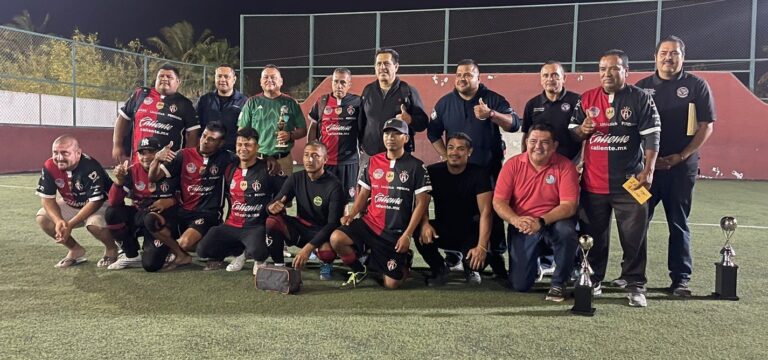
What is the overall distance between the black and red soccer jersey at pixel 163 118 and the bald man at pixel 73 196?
2.15 feet

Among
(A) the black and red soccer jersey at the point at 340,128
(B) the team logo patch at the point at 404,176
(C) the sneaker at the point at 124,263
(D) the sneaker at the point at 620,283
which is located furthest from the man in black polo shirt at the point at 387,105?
(C) the sneaker at the point at 124,263

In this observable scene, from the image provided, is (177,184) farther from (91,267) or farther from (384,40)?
(384,40)

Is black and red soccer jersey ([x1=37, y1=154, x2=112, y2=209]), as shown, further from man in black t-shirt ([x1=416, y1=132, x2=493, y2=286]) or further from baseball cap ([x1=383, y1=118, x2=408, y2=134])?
man in black t-shirt ([x1=416, y1=132, x2=493, y2=286])

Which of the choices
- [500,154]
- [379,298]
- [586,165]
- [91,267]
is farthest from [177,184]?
[586,165]

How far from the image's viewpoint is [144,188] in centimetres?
516

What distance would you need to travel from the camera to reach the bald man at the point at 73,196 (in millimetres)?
4875

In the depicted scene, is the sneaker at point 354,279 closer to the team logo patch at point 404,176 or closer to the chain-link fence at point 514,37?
the team logo patch at point 404,176

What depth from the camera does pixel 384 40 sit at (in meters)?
19.0

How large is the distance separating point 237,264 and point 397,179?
160cm

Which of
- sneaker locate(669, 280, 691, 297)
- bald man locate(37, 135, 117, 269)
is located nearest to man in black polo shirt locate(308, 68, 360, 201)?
bald man locate(37, 135, 117, 269)

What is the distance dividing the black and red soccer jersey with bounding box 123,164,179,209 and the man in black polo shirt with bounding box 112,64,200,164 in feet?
1.57

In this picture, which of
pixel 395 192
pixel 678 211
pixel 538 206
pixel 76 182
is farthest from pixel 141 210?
pixel 678 211

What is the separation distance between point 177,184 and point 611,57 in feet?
12.5

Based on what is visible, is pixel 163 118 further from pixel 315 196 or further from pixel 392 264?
pixel 392 264
